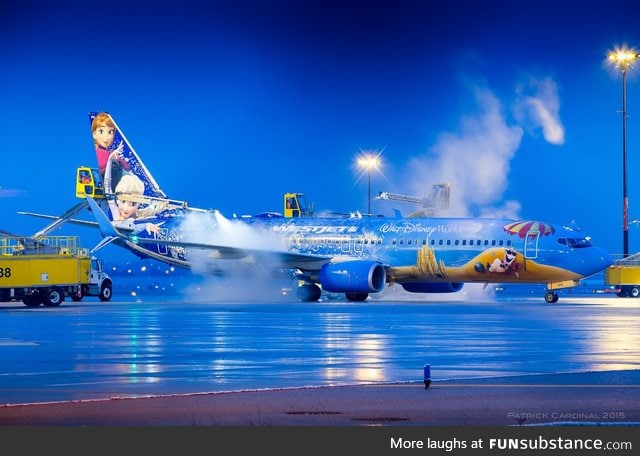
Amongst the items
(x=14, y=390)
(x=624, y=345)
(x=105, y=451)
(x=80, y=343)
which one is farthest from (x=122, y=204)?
(x=105, y=451)

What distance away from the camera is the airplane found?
196ft

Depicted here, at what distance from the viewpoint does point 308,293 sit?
65.0 meters

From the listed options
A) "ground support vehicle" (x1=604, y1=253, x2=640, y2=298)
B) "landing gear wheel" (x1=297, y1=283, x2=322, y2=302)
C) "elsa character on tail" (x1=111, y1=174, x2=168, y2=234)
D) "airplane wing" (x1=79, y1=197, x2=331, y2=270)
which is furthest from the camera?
"elsa character on tail" (x1=111, y1=174, x2=168, y2=234)

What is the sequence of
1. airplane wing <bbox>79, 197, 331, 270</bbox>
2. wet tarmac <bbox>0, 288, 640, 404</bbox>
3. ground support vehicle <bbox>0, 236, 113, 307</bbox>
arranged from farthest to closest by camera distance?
airplane wing <bbox>79, 197, 331, 270</bbox> < ground support vehicle <bbox>0, 236, 113, 307</bbox> < wet tarmac <bbox>0, 288, 640, 404</bbox>

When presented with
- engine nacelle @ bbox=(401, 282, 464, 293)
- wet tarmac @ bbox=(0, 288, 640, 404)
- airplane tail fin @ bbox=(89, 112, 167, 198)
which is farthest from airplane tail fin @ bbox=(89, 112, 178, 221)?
wet tarmac @ bbox=(0, 288, 640, 404)

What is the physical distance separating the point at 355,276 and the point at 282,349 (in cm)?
3262

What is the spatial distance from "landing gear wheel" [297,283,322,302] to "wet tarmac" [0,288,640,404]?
61.8ft

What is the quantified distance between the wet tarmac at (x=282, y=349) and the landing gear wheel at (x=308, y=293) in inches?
742

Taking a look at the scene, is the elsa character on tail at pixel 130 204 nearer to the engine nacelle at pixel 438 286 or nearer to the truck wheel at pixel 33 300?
the engine nacelle at pixel 438 286

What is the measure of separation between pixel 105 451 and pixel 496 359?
41.6 ft

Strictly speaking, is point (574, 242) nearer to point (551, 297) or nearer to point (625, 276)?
point (551, 297)

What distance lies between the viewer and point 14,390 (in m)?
19.3

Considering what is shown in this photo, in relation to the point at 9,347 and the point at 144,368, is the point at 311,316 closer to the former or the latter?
the point at 9,347

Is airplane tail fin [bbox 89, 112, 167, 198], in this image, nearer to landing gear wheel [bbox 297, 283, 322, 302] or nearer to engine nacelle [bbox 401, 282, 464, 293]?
landing gear wheel [bbox 297, 283, 322, 302]
